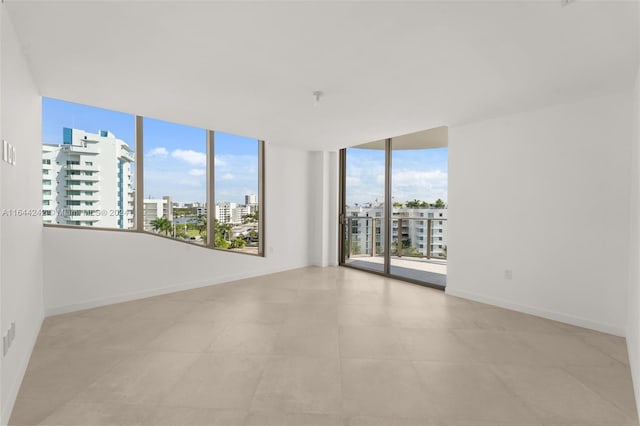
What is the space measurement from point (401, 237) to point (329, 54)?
179 inches

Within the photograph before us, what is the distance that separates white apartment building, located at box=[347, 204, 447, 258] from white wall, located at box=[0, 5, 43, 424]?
15.9 ft

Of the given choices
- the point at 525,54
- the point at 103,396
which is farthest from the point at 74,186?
the point at 525,54

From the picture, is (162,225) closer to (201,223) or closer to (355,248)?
(201,223)

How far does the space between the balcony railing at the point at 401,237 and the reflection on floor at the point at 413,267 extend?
0.11 metres

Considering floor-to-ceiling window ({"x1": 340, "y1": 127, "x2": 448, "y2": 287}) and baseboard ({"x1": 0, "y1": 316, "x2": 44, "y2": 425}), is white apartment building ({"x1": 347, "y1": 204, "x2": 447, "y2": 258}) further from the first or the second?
baseboard ({"x1": 0, "y1": 316, "x2": 44, "y2": 425})

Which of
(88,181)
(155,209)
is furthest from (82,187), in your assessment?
(155,209)

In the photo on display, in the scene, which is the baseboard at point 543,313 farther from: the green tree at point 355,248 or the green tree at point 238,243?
the green tree at point 238,243

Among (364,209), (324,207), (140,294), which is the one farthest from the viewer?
(324,207)

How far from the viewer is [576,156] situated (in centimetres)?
337

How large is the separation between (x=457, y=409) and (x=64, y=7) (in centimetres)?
338

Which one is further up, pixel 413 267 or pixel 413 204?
pixel 413 204

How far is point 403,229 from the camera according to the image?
20.1 ft

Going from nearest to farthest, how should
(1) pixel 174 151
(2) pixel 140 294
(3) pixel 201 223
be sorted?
(2) pixel 140 294
(1) pixel 174 151
(3) pixel 201 223

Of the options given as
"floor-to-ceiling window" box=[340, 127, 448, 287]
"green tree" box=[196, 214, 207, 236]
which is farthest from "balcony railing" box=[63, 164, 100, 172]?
"floor-to-ceiling window" box=[340, 127, 448, 287]
